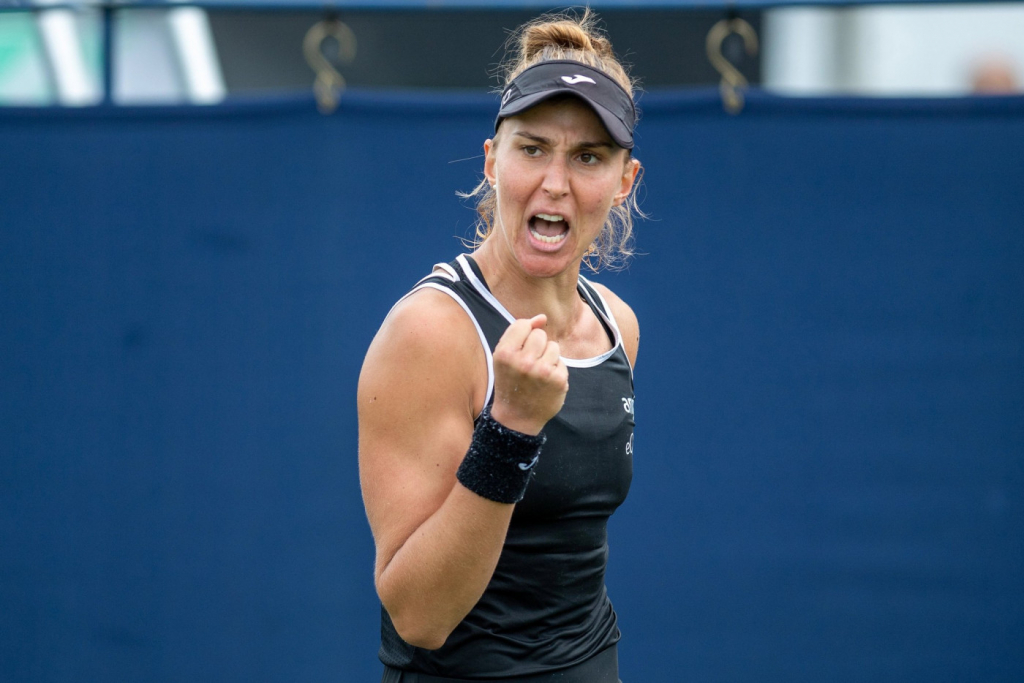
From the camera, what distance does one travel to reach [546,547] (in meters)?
1.56

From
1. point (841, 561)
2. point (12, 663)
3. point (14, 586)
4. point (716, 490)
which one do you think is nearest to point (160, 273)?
point (14, 586)

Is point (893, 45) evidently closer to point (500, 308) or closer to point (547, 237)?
point (547, 237)

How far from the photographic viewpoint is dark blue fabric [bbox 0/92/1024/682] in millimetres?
2963

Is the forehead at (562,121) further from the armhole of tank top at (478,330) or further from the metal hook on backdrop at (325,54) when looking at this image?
the metal hook on backdrop at (325,54)

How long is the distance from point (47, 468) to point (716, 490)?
2.13 meters

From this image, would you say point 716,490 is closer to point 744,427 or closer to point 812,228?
point 744,427

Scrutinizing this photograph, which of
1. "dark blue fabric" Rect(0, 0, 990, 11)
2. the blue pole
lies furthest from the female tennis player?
the blue pole

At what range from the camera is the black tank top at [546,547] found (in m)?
1.53

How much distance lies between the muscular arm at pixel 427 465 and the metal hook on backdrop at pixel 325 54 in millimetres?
1682

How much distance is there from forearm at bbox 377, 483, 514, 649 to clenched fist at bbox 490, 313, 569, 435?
0.13 metres

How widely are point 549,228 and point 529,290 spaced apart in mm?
129

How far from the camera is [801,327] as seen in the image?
2.99m

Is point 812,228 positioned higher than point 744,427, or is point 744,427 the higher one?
point 812,228

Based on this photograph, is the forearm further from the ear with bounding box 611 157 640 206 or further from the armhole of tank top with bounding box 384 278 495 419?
the ear with bounding box 611 157 640 206
